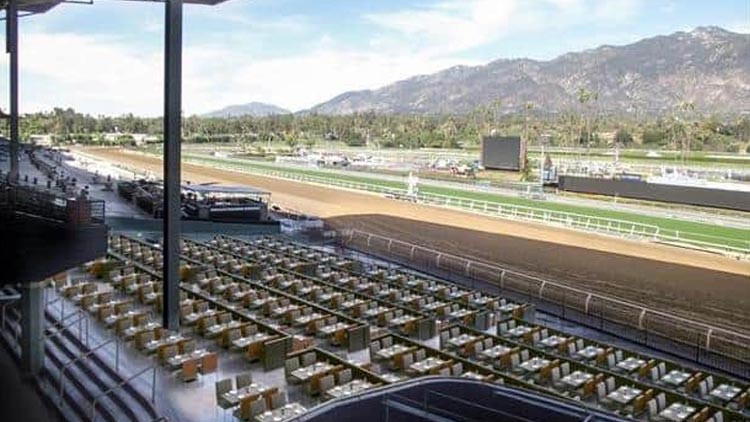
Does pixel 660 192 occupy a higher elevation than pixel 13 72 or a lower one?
lower

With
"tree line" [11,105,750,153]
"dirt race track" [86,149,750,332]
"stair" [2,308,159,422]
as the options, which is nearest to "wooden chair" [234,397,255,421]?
"stair" [2,308,159,422]

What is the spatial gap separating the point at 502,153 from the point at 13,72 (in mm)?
30582

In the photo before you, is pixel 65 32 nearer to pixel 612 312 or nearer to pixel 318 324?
pixel 318 324

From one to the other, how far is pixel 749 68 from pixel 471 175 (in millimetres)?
173244

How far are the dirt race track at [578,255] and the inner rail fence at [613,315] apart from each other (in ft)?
4.75

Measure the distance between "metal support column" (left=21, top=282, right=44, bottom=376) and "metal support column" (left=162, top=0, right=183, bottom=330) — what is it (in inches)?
76.0

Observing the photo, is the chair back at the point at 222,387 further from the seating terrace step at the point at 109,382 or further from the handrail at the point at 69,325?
the handrail at the point at 69,325

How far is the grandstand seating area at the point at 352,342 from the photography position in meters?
9.52

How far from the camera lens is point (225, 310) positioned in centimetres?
1324

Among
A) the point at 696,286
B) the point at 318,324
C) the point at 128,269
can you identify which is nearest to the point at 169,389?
the point at 318,324

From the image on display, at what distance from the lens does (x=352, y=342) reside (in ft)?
39.0

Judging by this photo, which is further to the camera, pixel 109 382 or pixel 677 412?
pixel 109 382

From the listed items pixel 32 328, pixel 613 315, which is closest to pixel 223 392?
pixel 32 328

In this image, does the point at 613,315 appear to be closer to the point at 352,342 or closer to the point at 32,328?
the point at 352,342
